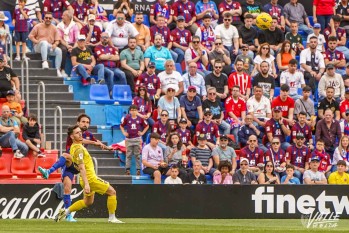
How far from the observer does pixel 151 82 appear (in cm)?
2914

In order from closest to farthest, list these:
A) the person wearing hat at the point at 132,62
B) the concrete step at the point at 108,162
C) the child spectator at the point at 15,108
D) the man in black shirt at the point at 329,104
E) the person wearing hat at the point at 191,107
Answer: the child spectator at the point at 15,108, the concrete step at the point at 108,162, the person wearing hat at the point at 191,107, the person wearing hat at the point at 132,62, the man in black shirt at the point at 329,104

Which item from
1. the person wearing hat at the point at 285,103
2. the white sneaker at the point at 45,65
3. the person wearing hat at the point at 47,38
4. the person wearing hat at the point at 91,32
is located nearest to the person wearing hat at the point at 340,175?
the person wearing hat at the point at 285,103

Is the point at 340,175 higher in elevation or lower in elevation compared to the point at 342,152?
lower

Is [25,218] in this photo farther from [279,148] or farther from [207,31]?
[207,31]

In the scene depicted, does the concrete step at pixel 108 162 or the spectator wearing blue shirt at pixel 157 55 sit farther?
the spectator wearing blue shirt at pixel 157 55

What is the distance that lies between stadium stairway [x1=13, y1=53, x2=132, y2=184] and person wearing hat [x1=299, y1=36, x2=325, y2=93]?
6.29 meters

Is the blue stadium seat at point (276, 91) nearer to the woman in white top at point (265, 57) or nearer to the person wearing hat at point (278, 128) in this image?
the woman in white top at point (265, 57)

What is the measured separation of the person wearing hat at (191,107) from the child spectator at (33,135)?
4011mm

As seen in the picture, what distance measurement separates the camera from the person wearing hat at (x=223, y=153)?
27.4 m

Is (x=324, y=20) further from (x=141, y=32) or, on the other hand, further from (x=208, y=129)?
(x=208, y=129)

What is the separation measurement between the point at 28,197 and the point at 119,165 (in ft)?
13.6

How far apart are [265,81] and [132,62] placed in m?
3.53

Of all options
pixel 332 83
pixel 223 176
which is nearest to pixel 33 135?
pixel 223 176

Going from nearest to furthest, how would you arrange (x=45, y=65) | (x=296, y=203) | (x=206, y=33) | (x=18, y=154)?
(x=296, y=203), (x=18, y=154), (x=45, y=65), (x=206, y=33)
